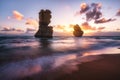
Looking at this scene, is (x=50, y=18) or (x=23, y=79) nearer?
(x=23, y=79)

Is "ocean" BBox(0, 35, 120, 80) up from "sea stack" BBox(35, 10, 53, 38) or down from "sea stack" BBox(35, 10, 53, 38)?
down

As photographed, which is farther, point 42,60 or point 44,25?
point 44,25

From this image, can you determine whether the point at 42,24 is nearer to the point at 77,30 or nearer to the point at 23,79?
the point at 77,30

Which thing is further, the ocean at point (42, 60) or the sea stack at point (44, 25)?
the sea stack at point (44, 25)

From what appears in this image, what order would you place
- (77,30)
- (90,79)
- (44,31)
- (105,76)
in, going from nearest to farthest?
1. (90,79)
2. (105,76)
3. (44,31)
4. (77,30)

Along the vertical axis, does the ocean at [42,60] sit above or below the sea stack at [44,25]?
below

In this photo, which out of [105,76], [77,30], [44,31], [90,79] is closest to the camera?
[90,79]

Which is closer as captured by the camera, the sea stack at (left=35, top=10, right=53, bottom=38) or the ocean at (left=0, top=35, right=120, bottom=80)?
the ocean at (left=0, top=35, right=120, bottom=80)

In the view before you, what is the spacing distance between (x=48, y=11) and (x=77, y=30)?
127ft

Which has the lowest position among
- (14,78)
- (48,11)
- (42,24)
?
(14,78)

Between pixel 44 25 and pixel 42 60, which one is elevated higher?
pixel 44 25

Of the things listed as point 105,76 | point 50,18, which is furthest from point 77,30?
point 105,76

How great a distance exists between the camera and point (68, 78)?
20.2 ft

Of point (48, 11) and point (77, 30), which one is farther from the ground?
point (48, 11)
